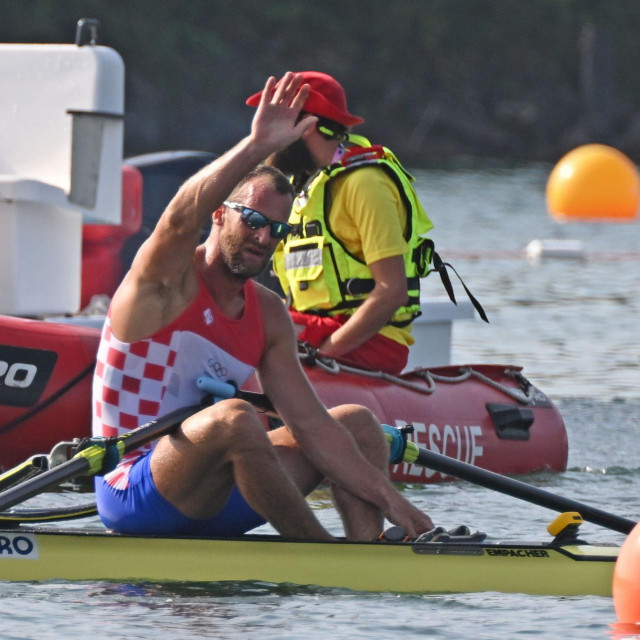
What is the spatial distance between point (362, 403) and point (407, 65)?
46405mm

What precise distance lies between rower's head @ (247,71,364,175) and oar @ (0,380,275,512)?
5.61 ft

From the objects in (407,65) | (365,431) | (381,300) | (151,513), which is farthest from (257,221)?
(407,65)

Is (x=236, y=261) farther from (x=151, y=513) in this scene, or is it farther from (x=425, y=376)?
(x=425, y=376)

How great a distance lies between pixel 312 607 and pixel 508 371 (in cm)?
291

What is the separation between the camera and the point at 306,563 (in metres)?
4.90

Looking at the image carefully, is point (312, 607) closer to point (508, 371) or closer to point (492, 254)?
point (508, 371)

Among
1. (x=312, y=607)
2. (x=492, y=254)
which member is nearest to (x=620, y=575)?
(x=312, y=607)

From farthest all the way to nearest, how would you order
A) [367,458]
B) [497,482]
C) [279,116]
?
1. [497,482]
2. [367,458]
3. [279,116]

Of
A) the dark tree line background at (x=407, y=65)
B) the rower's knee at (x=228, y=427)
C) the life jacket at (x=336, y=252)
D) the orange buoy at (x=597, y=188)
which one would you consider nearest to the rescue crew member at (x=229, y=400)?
Result: the rower's knee at (x=228, y=427)

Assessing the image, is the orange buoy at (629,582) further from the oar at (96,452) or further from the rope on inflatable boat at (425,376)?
the rope on inflatable boat at (425,376)

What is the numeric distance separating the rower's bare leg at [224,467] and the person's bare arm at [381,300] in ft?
6.25

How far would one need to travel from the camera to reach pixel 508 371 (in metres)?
7.57

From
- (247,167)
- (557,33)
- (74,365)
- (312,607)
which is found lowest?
(312,607)

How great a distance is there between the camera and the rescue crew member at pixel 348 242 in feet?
21.4
